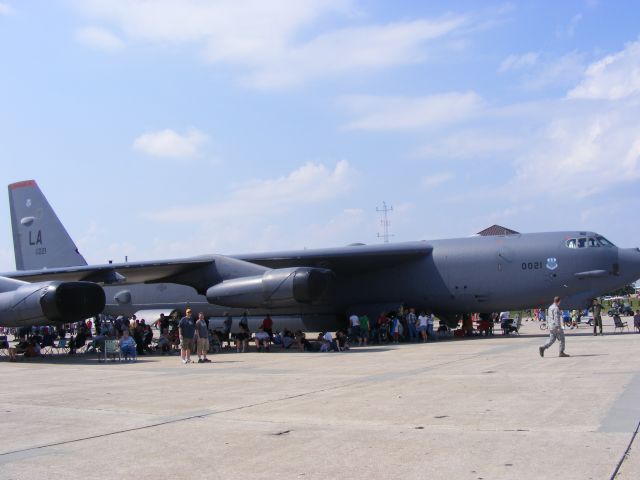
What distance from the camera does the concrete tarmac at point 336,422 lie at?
19.4 ft

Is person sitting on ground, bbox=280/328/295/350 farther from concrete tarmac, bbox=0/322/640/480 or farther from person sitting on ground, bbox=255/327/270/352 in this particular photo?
concrete tarmac, bbox=0/322/640/480

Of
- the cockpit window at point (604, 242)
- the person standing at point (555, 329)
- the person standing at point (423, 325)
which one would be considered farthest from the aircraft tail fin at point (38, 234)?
the person standing at point (555, 329)

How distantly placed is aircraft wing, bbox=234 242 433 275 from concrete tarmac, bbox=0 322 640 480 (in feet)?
32.4

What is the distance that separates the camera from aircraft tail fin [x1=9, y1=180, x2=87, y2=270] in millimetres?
30719

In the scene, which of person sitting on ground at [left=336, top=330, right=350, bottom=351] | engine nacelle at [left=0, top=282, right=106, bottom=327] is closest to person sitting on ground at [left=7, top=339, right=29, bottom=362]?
engine nacelle at [left=0, top=282, right=106, bottom=327]

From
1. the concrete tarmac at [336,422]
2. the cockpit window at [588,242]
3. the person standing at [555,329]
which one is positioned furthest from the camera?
the cockpit window at [588,242]

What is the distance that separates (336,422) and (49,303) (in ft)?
42.7

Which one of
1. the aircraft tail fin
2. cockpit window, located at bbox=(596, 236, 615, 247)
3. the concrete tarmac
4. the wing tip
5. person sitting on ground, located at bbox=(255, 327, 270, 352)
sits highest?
the wing tip

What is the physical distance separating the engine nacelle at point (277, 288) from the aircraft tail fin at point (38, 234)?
36.4 ft

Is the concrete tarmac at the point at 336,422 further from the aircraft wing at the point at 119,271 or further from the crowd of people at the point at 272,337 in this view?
the aircraft wing at the point at 119,271

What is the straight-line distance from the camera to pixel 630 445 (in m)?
6.20

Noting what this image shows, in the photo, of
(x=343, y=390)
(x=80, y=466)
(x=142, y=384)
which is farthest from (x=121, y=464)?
(x=142, y=384)

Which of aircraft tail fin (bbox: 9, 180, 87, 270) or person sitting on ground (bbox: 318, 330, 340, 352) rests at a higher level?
aircraft tail fin (bbox: 9, 180, 87, 270)

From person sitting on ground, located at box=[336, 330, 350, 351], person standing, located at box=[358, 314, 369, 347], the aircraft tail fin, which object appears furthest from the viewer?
the aircraft tail fin
